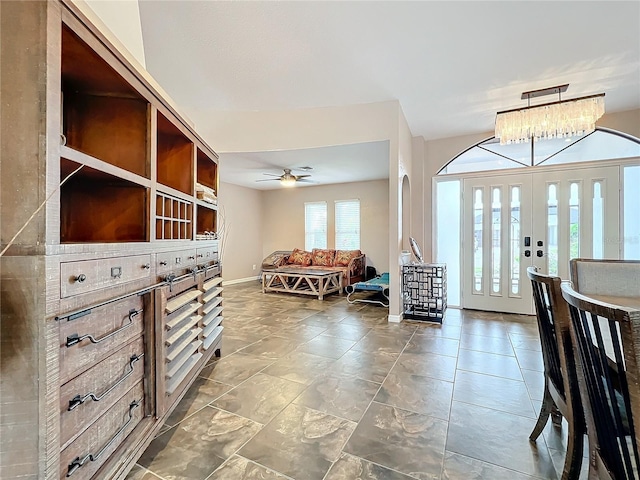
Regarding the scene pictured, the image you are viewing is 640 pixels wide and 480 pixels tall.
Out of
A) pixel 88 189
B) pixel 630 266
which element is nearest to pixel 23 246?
pixel 88 189

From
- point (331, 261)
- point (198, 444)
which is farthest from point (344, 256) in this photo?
point (198, 444)

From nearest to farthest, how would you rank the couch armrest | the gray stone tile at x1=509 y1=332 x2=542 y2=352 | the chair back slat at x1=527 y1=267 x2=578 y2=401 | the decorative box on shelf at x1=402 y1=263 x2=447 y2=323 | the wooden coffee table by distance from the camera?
the chair back slat at x1=527 y1=267 x2=578 y2=401 → the gray stone tile at x1=509 y1=332 x2=542 y2=352 → the decorative box on shelf at x1=402 y1=263 x2=447 y2=323 → the wooden coffee table → the couch armrest

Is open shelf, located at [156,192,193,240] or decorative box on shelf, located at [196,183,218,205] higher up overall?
decorative box on shelf, located at [196,183,218,205]

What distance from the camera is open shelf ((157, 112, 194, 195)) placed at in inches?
85.2

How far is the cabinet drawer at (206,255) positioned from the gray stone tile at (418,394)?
1679 millimetres

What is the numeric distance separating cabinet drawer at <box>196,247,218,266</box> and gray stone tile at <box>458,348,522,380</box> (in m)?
2.38

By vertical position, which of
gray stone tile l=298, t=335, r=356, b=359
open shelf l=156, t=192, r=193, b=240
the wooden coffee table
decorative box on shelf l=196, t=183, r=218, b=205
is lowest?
gray stone tile l=298, t=335, r=356, b=359

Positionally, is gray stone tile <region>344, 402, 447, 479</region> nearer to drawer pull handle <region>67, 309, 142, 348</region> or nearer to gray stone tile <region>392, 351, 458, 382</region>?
gray stone tile <region>392, 351, 458, 382</region>

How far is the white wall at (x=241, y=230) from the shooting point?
709 cm


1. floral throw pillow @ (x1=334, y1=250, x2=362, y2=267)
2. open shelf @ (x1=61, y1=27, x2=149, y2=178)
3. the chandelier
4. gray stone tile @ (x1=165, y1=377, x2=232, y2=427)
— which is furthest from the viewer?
floral throw pillow @ (x1=334, y1=250, x2=362, y2=267)

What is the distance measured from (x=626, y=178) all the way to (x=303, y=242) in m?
6.21

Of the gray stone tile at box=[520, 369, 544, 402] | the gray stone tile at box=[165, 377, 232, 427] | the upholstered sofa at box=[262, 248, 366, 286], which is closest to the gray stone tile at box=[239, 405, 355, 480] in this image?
the gray stone tile at box=[165, 377, 232, 427]

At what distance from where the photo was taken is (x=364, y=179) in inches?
275

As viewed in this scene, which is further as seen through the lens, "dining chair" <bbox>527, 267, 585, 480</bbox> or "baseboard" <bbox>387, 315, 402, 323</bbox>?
"baseboard" <bbox>387, 315, 402, 323</bbox>
